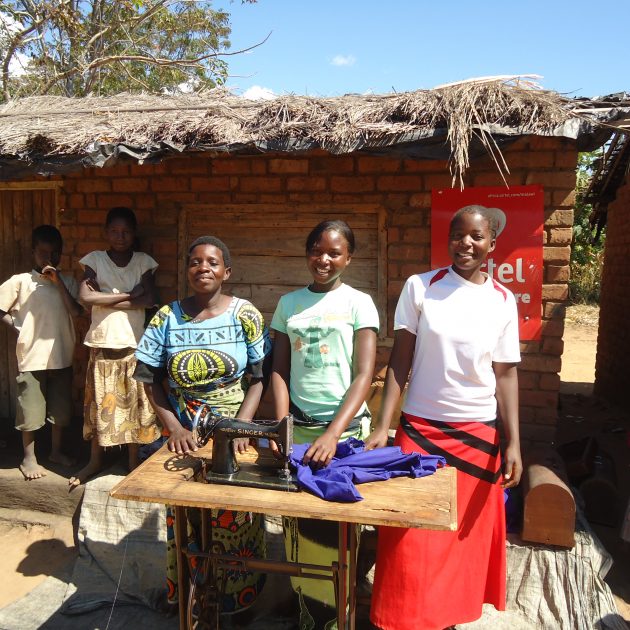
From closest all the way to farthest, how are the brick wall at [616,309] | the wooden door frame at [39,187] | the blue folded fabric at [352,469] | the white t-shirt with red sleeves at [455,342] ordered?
the blue folded fabric at [352,469], the white t-shirt with red sleeves at [455,342], the wooden door frame at [39,187], the brick wall at [616,309]

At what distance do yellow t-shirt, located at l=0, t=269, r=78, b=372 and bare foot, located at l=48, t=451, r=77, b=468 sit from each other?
0.72m

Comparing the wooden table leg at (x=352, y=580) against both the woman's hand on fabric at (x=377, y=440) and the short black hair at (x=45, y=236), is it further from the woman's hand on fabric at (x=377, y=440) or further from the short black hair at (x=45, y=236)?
the short black hair at (x=45, y=236)

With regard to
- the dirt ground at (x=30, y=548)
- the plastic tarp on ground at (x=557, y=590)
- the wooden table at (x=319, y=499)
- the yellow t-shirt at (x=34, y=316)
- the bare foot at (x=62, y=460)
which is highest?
the yellow t-shirt at (x=34, y=316)

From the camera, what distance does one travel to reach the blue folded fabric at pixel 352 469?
79.7 inches

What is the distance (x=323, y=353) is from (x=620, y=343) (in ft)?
19.3

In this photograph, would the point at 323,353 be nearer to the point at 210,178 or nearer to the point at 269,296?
the point at 269,296

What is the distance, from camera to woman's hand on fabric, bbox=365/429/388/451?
2.40m

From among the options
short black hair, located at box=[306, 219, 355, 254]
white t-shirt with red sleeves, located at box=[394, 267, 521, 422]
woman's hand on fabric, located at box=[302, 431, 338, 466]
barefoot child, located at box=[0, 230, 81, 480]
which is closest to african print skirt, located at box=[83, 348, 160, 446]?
barefoot child, located at box=[0, 230, 81, 480]

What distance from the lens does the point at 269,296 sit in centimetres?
438

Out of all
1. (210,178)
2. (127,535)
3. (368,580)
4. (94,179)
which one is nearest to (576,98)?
(210,178)

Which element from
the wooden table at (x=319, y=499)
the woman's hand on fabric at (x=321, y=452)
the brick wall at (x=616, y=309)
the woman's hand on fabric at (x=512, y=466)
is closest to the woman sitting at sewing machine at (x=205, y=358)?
the wooden table at (x=319, y=499)

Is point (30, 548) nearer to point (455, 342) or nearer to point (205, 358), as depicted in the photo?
point (205, 358)

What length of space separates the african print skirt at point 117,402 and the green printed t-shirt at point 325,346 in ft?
5.76

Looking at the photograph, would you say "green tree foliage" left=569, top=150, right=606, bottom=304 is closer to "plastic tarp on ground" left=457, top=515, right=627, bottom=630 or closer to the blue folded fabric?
"plastic tarp on ground" left=457, top=515, right=627, bottom=630
